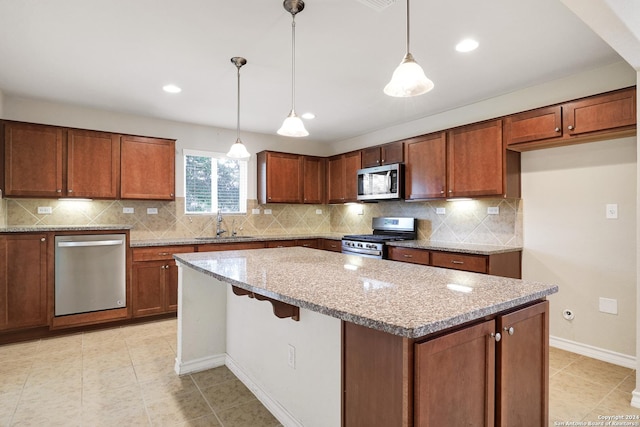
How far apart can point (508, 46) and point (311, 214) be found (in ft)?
12.4

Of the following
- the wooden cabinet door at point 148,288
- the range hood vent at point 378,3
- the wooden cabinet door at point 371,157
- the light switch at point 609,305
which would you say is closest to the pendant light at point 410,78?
the range hood vent at point 378,3

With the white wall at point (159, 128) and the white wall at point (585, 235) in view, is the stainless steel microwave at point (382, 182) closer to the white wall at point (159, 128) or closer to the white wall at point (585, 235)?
the white wall at point (585, 235)

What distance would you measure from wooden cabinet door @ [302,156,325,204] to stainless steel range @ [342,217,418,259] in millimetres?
1025

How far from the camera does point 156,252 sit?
3834mm

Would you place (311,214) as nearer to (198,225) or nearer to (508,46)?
(198,225)

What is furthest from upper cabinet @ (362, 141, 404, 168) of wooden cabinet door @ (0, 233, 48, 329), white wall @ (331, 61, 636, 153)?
wooden cabinet door @ (0, 233, 48, 329)

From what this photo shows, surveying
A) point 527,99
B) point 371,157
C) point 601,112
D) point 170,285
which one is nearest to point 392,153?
point 371,157

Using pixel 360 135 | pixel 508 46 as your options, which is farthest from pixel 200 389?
pixel 360 135

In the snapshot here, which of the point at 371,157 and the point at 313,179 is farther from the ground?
the point at 371,157

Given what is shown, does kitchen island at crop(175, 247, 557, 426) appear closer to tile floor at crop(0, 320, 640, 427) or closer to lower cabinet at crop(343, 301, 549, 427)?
lower cabinet at crop(343, 301, 549, 427)

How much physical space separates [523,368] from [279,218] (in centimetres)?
422

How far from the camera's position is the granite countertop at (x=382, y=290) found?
1050 millimetres

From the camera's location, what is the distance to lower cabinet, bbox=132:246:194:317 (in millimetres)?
3738

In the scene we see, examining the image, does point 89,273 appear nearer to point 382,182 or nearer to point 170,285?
point 170,285
